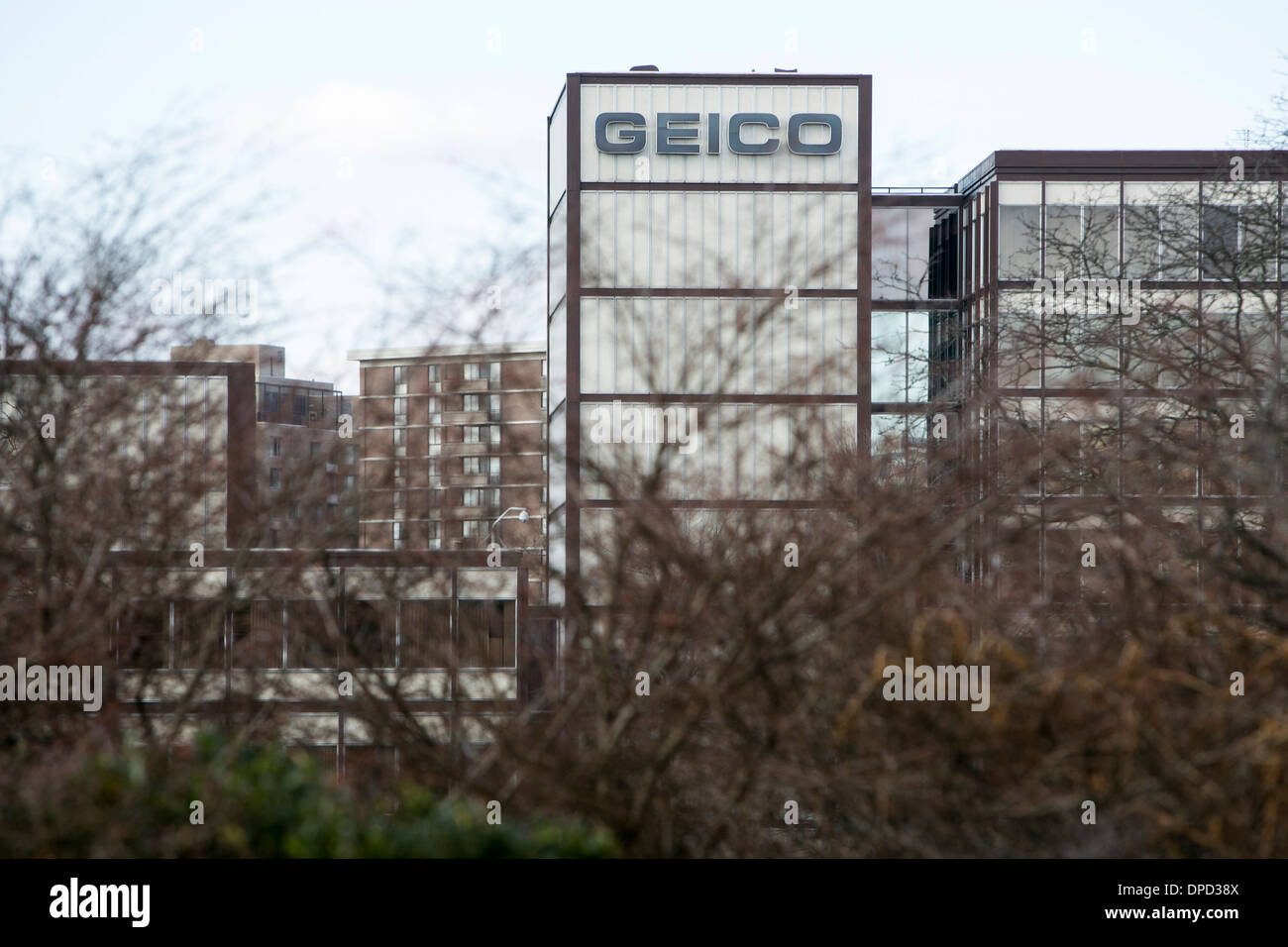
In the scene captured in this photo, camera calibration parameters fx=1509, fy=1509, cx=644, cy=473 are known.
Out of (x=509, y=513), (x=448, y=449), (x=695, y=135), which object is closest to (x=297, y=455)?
(x=448, y=449)

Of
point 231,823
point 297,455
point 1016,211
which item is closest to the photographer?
point 231,823

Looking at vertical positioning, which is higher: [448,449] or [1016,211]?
[1016,211]

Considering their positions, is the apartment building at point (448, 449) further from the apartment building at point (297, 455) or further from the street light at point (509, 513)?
the apartment building at point (297, 455)

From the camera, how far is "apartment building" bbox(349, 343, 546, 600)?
775cm

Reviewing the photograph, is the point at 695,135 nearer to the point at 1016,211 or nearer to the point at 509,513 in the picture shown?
the point at 1016,211

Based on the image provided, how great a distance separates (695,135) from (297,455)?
34.0 m

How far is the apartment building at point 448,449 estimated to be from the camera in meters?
7.75

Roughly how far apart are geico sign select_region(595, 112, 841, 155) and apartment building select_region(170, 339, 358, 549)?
106 ft

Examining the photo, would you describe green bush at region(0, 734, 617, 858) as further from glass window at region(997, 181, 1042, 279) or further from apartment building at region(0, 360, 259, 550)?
glass window at region(997, 181, 1042, 279)

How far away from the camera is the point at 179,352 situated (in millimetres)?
8469

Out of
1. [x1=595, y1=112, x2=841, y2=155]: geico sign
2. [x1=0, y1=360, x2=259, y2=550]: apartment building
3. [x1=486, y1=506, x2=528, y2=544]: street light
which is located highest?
[x1=595, y1=112, x2=841, y2=155]: geico sign

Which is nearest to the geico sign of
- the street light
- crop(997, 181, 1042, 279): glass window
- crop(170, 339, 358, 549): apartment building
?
crop(997, 181, 1042, 279): glass window

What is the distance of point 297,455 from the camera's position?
27.2 ft
